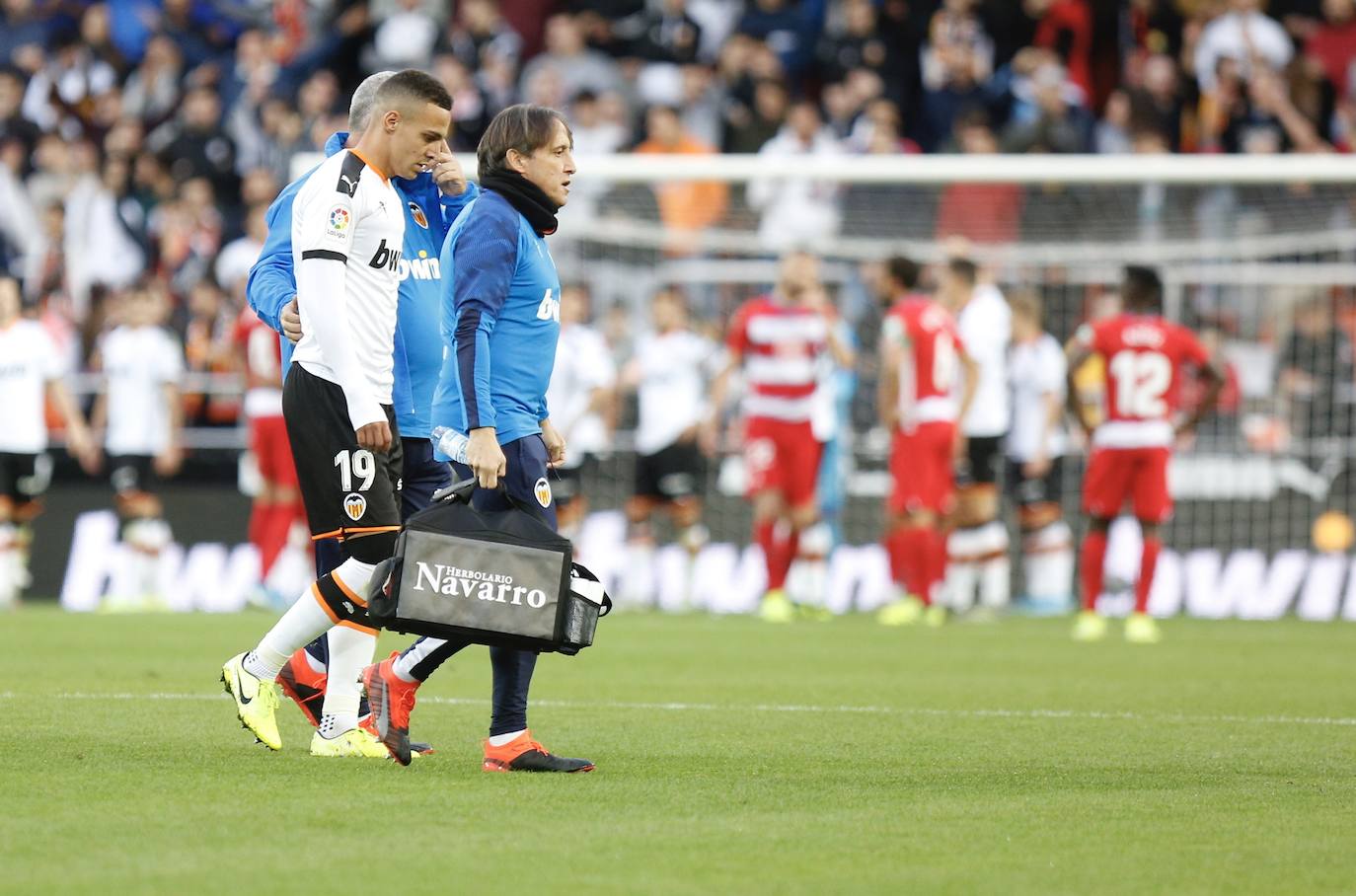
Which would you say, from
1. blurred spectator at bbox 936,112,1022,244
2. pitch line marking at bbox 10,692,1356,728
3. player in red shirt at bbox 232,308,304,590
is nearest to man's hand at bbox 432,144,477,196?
pitch line marking at bbox 10,692,1356,728

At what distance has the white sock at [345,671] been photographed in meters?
6.98

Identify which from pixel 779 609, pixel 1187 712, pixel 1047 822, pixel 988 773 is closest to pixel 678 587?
pixel 779 609

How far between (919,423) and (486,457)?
9589mm

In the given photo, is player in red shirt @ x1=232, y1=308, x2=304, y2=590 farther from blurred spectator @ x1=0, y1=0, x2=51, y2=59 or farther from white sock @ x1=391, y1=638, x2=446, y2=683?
white sock @ x1=391, y1=638, x2=446, y2=683

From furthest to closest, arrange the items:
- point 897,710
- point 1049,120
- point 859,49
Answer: point 859,49
point 1049,120
point 897,710

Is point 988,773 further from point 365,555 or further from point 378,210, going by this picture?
point 378,210

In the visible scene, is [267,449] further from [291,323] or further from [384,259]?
[384,259]

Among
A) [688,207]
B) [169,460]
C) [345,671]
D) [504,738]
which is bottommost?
[504,738]

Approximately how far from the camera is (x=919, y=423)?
15.8 meters

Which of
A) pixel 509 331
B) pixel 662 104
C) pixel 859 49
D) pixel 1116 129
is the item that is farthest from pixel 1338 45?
pixel 509 331

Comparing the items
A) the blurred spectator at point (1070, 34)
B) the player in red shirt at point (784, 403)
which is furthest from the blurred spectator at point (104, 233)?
the blurred spectator at point (1070, 34)

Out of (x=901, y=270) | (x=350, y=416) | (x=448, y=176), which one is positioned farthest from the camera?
(x=901, y=270)

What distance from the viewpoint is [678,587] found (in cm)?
1797

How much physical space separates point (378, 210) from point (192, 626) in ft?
26.3
